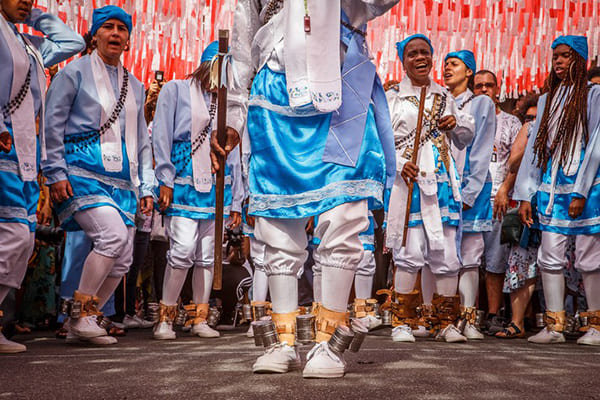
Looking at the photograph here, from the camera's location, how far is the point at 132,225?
470 centimetres

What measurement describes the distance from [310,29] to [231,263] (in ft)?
12.6

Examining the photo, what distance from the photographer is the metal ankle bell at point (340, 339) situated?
2781mm

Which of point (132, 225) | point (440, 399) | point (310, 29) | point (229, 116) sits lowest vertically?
point (440, 399)

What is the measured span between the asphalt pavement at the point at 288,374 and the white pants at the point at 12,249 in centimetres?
44

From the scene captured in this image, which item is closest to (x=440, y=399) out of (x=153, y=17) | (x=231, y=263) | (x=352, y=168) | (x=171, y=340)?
(x=352, y=168)

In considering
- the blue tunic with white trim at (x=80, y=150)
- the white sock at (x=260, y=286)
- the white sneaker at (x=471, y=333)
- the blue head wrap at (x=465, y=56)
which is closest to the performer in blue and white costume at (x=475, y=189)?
the white sneaker at (x=471, y=333)

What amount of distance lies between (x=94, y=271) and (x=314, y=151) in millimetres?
2069

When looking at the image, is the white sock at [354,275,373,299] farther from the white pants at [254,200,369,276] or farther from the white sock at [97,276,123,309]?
the white pants at [254,200,369,276]

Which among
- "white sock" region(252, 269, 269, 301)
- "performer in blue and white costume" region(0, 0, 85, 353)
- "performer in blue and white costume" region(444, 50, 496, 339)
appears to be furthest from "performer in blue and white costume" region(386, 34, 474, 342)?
"performer in blue and white costume" region(0, 0, 85, 353)

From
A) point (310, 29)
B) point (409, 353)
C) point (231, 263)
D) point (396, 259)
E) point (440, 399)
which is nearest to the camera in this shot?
point (440, 399)

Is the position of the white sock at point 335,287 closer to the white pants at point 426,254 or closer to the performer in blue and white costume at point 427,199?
the performer in blue and white costume at point 427,199

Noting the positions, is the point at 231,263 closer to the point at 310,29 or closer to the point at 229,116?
the point at 229,116

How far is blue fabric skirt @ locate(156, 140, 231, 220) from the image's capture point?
5.09 m

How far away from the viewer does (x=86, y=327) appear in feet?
14.0
